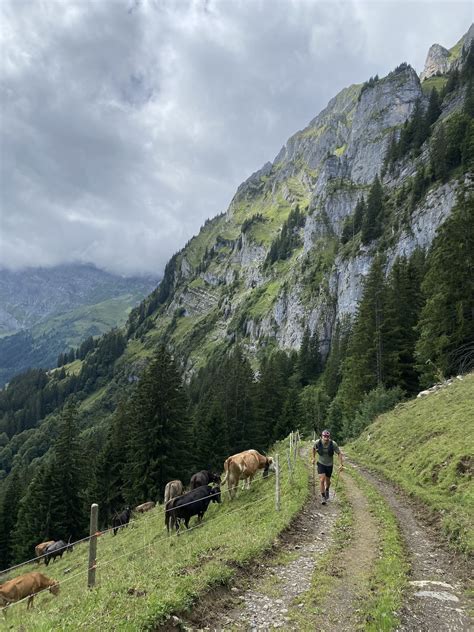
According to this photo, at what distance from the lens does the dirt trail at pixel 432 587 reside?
737 cm

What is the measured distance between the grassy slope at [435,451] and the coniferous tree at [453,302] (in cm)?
549

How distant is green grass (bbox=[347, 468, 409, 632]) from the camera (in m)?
7.19

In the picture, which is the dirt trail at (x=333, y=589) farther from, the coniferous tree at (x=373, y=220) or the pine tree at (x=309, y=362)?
the coniferous tree at (x=373, y=220)

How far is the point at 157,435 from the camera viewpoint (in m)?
41.2

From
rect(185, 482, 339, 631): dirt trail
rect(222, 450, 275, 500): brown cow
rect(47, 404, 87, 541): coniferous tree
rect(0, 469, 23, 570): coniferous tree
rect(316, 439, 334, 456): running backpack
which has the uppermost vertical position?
rect(316, 439, 334, 456): running backpack

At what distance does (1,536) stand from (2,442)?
15509 cm

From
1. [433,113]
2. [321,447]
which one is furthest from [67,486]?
[433,113]

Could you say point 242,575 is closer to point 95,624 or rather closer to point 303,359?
point 95,624

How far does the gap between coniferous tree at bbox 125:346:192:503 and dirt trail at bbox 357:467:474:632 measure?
30.6m

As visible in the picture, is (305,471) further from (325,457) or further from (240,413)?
(240,413)

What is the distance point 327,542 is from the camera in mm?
12094

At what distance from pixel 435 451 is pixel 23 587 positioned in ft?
63.2

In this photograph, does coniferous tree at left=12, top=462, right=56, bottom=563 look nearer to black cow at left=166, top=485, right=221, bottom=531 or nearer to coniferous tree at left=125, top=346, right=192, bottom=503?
coniferous tree at left=125, top=346, right=192, bottom=503

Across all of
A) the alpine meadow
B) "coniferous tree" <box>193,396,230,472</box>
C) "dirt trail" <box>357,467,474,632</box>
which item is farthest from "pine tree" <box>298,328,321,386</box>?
"dirt trail" <box>357,467,474,632</box>
